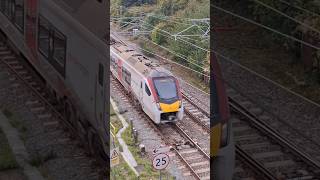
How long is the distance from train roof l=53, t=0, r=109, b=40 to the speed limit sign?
1.24m

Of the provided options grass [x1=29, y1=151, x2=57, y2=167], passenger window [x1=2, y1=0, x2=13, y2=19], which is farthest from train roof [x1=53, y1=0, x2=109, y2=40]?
passenger window [x1=2, y1=0, x2=13, y2=19]

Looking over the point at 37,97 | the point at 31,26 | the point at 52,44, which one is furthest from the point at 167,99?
the point at 37,97

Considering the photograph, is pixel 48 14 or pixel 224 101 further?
pixel 48 14

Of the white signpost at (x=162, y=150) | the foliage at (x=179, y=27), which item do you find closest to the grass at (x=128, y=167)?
the white signpost at (x=162, y=150)

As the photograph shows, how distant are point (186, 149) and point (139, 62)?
0.95 m

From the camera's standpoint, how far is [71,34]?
17.4ft

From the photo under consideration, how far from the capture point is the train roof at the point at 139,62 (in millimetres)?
4324

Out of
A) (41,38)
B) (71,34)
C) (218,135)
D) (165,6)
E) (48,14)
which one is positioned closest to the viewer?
(165,6)

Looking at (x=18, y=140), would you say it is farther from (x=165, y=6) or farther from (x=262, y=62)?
(x=262, y=62)

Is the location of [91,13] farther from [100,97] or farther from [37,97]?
[37,97]

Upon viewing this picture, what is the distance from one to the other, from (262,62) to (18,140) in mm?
4611

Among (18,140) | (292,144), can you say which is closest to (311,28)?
(292,144)

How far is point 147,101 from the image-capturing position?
4.57 metres

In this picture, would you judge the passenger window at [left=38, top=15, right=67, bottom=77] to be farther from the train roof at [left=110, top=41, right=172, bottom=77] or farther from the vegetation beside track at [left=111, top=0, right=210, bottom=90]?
the vegetation beside track at [left=111, top=0, right=210, bottom=90]
